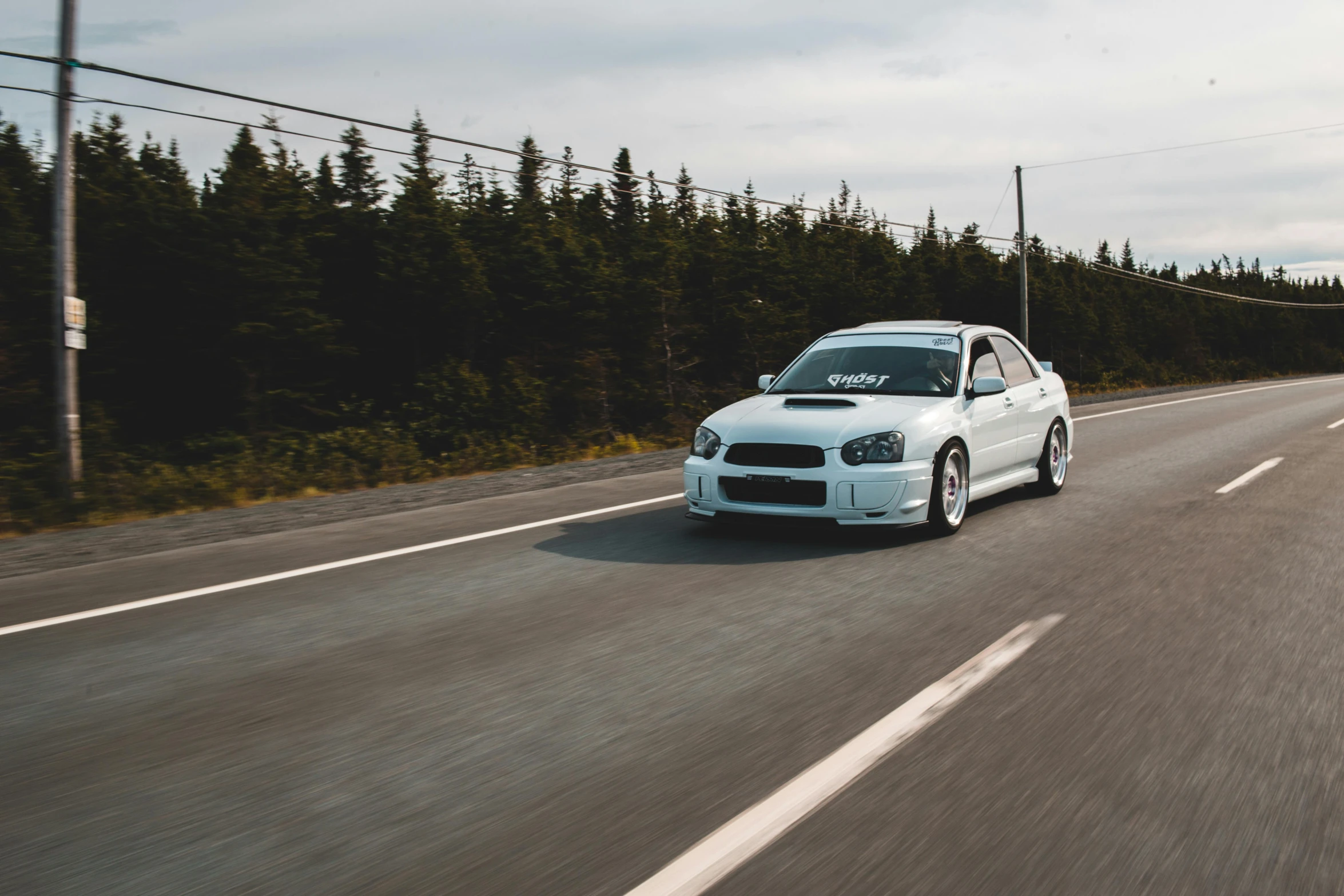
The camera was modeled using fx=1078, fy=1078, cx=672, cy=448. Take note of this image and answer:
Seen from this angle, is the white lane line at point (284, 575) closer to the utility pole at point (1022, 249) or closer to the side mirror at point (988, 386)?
the side mirror at point (988, 386)

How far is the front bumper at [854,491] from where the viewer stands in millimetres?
7688

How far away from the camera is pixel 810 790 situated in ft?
11.3

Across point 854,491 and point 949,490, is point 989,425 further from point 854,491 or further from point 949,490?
point 854,491

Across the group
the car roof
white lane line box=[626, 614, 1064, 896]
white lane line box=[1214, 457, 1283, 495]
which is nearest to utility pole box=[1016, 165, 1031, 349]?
white lane line box=[1214, 457, 1283, 495]

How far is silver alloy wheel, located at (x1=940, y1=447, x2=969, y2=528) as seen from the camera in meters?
8.22

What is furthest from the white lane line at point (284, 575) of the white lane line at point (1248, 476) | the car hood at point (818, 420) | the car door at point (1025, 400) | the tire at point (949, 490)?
the white lane line at point (1248, 476)

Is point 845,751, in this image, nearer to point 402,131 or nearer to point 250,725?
point 250,725

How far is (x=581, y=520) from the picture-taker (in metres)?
9.24

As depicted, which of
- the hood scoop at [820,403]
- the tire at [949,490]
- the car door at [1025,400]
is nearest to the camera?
the tire at [949,490]

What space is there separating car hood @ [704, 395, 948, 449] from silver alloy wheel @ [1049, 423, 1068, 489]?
2.50m

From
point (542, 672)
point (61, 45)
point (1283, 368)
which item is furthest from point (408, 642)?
point (1283, 368)

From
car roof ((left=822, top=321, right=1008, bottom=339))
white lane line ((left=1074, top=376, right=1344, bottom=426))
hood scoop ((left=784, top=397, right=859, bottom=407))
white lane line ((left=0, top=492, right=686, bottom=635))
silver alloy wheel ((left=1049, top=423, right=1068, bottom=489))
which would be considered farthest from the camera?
white lane line ((left=1074, top=376, right=1344, bottom=426))

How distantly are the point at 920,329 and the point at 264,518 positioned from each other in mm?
6108

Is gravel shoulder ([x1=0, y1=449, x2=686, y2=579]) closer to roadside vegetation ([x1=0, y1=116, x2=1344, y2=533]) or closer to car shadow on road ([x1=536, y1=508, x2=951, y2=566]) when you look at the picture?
car shadow on road ([x1=536, y1=508, x2=951, y2=566])
